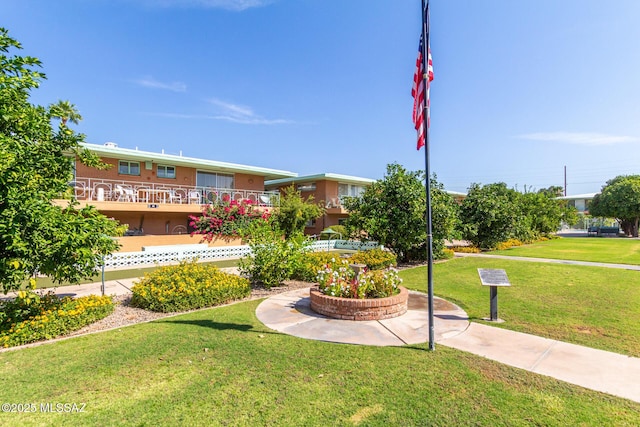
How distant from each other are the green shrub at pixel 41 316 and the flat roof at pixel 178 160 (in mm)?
11858

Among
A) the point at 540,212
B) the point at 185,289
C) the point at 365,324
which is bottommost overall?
the point at 365,324

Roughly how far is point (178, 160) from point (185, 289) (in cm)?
1495

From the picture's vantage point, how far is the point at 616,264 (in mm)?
14336

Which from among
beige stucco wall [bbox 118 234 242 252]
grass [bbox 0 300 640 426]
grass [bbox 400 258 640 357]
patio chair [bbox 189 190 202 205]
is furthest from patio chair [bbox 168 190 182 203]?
grass [bbox 0 300 640 426]

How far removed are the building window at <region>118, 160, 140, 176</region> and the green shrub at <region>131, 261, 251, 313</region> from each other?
13.5 meters

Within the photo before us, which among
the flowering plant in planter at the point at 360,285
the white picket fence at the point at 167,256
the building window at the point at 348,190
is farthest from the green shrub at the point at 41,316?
the building window at the point at 348,190

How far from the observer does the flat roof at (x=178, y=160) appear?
17869 millimetres

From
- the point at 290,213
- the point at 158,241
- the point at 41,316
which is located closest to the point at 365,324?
the point at 41,316

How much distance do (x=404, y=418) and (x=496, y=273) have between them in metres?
4.89

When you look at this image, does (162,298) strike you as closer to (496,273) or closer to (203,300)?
(203,300)

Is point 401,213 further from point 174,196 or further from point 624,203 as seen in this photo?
point 624,203

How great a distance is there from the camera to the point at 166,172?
21047mm

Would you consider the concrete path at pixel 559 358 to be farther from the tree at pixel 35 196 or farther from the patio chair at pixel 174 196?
the patio chair at pixel 174 196

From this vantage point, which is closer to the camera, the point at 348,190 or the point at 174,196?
the point at 174,196
